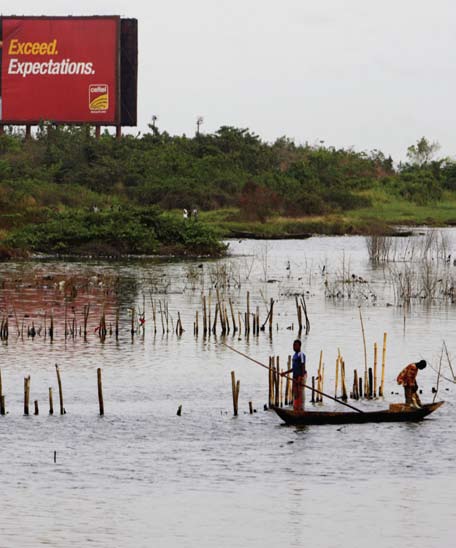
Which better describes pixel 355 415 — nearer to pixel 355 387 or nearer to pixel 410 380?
pixel 410 380

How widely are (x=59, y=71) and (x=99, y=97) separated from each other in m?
3.24

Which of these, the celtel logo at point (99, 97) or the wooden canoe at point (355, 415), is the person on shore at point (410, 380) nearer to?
the wooden canoe at point (355, 415)

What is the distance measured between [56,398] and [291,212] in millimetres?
59935

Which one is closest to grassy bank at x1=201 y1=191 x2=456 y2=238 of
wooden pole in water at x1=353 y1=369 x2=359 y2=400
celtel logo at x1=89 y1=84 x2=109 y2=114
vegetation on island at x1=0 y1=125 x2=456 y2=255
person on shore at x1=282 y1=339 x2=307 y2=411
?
vegetation on island at x1=0 y1=125 x2=456 y2=255

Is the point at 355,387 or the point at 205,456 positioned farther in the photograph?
the point at 355,387

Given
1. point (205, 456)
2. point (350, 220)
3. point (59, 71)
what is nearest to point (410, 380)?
point (205, 456)

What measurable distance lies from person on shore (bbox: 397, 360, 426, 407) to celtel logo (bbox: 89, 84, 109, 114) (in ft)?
208

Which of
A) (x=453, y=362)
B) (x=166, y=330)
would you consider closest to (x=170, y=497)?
(x=453, y=362)

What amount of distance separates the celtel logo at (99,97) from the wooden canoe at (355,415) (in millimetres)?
63489

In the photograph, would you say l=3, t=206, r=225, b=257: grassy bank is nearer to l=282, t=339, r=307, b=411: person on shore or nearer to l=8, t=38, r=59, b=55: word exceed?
l=8, t=38, r=59, b=55: word exceed

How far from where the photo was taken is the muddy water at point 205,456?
17422mm

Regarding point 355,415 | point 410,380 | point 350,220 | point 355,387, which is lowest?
point 355,415

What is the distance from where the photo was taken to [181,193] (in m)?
84.9

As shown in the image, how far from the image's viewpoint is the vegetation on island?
60656 mm
